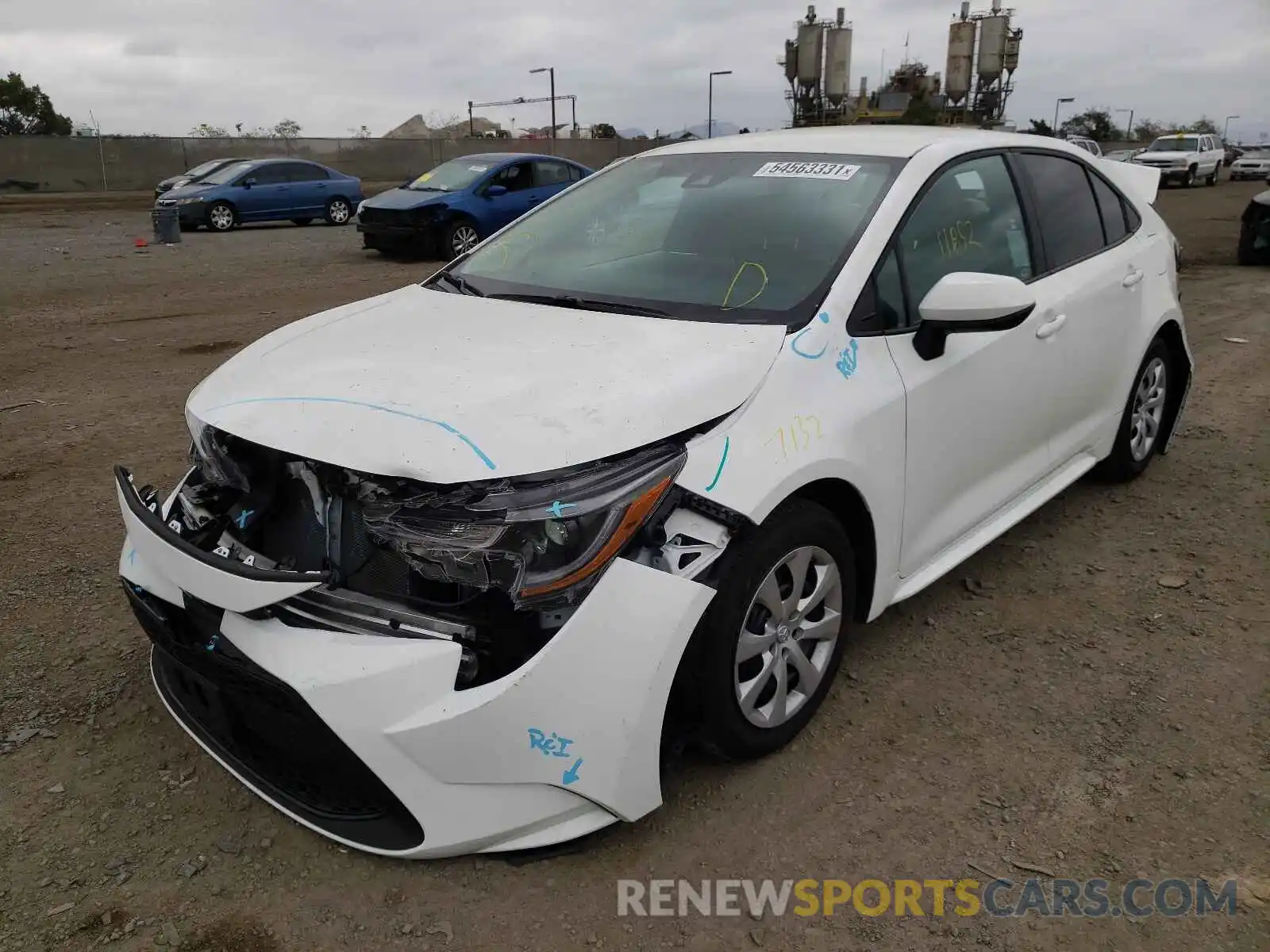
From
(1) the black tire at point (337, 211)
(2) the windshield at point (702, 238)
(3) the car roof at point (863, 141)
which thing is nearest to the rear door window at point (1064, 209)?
(3) the car roof at point (863, 141)

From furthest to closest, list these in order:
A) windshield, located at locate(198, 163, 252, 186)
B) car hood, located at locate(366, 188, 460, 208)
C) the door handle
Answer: windshield, located at locate(198, 163, 252, 186), car hood, located at locate(366, 188, 460, 208), the door handle

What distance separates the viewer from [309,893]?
2.28m

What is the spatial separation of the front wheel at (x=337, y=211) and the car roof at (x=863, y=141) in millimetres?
17556

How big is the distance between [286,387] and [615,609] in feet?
3.50

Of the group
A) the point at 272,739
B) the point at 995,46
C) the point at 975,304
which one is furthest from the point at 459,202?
the point at 995,46

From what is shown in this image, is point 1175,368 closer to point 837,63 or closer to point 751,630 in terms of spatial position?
point 751,630

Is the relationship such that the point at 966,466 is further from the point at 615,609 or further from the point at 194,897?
the point at 194,897

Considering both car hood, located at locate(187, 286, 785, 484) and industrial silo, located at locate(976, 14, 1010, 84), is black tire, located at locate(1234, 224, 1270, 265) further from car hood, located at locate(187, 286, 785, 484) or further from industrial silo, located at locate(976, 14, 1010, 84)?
industrial silo, located at locate(976, 14, 1010, 84)

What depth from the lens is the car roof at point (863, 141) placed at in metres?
3.36

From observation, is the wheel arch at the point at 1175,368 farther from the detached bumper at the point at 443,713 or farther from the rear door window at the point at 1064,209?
the detached bumper at the point at 443,713

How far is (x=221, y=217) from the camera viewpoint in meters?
18.2

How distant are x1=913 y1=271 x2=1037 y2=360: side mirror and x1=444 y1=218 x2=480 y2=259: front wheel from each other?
11.5 metres

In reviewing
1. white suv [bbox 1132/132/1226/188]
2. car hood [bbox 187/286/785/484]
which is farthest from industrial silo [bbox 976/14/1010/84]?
car hood [bbox 187/286/785/484]

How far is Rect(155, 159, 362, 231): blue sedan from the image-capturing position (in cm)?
1803
